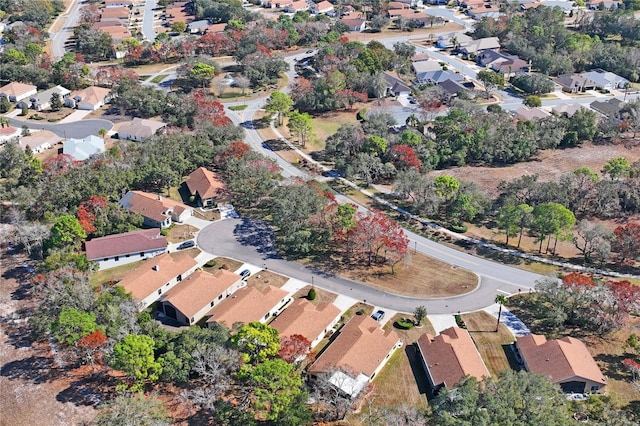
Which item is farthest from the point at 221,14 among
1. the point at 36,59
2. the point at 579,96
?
the point at 579,96

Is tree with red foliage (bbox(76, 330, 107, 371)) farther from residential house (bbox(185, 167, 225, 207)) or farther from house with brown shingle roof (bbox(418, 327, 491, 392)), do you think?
residential house (bbox(185, 167, 225, 207))

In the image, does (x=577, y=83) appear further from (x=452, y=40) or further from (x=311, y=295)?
(x=311, y=295)

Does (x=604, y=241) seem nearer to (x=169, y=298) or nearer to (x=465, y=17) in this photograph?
(x=169, y=298)

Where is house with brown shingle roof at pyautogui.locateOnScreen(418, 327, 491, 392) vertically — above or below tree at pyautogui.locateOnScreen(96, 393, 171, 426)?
below

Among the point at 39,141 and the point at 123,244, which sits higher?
the point at 39,141

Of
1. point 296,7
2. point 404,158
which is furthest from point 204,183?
point 296,7

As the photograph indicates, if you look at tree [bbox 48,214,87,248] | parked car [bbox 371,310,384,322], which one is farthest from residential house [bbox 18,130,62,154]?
parked car [bbox 371,310,384,322]

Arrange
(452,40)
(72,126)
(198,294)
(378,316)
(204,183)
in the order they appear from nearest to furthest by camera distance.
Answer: (378,316)
(198,294)
(204,183)
(72,126)
(452,40)
